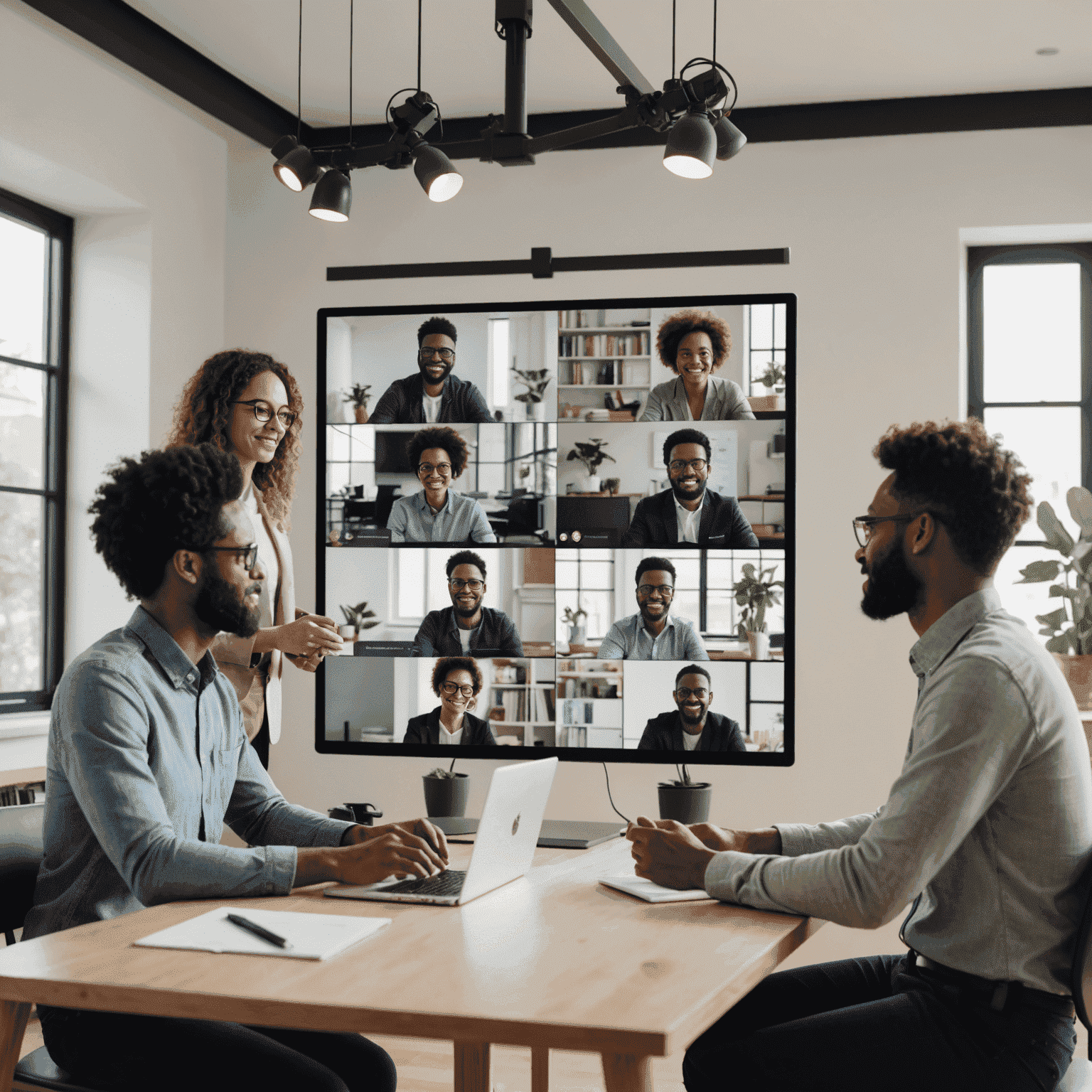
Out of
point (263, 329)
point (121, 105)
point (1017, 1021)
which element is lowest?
point (1017, 1021)

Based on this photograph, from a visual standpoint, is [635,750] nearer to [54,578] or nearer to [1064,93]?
[54,578]

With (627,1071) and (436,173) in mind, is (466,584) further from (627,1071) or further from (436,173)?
(627,1071)

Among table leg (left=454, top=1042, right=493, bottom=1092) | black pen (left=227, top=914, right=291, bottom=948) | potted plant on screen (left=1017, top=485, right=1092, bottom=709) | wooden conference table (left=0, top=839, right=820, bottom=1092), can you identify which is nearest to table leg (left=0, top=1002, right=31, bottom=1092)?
wooden conference table (left=0, top=839, right=820, bottom=1092)

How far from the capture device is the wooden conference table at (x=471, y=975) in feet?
3.97

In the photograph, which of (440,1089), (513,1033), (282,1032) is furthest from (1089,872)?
(440,1089)

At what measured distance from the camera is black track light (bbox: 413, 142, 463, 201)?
246cm

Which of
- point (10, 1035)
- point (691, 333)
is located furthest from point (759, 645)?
point (10, 1035)

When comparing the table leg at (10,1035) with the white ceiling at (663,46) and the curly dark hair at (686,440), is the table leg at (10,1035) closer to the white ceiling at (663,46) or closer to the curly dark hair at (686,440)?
the curly dark hair at (686,440)

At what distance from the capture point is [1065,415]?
171 inches

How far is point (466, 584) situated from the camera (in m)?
3.12

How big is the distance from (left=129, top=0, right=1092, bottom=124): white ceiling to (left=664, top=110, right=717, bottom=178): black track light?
139 centimetres

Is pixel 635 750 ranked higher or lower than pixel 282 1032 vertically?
higher

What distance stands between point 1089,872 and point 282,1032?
3.92ft

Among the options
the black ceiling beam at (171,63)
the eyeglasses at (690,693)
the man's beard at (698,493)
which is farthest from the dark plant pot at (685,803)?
the black ceiling beam at (171,63)
